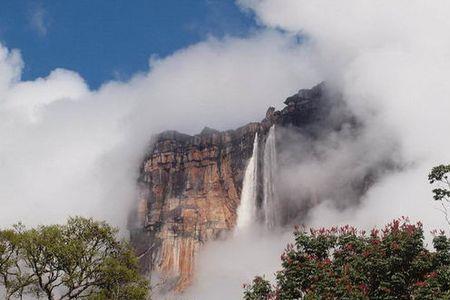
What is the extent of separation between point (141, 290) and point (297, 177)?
97940 mm

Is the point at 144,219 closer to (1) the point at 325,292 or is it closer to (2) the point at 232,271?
(2) the point at 232,271

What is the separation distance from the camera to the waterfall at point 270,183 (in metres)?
144

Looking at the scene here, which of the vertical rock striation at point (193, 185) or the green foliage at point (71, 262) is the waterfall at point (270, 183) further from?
the green foliage at point (71, 262)

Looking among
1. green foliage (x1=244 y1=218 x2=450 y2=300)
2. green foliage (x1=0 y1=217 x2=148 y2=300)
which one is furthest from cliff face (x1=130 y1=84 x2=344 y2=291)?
green foliage (x1=244 y1=218 x2=450 y2=300)

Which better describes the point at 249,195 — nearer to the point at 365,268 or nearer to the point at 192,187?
the point at 192,187

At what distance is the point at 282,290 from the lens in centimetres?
3219

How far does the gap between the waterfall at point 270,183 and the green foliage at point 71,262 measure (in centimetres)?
9079

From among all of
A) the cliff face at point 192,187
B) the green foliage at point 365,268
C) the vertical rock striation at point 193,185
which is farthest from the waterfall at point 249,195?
the green foliage at point 365,268

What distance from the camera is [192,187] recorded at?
163000 mm

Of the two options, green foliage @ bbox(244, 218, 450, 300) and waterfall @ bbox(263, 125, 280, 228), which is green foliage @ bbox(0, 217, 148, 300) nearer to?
green foliage @ bbox(244, 218, 450, 300)

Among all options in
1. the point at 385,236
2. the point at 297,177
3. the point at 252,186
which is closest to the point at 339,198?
the point at 297,177

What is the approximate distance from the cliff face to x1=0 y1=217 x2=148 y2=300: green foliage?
97971 millimetres

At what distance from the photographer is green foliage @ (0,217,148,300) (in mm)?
50219

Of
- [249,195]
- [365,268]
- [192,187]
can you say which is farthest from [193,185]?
[365,268]
